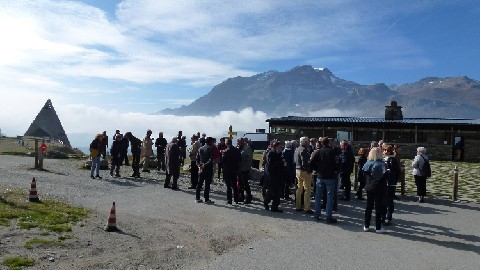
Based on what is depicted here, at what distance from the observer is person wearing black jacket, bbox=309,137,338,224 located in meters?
11.4

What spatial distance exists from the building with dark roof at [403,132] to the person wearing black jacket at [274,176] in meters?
27.9

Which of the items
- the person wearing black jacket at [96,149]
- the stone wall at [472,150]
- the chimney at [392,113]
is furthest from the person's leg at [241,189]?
the chimney at [392,113]

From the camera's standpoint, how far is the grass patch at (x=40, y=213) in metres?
9.95

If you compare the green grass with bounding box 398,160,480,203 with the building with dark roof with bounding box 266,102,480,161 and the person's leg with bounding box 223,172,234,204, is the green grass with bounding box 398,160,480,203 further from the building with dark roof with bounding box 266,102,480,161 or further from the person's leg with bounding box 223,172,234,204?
the building with dark roof with bounding box 266,102,480,161

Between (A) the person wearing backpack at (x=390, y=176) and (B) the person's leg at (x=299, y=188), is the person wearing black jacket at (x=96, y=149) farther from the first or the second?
(A) the person wearing backpack at (x=390, y=176)

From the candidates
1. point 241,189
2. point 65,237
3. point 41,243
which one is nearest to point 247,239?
point 65,237

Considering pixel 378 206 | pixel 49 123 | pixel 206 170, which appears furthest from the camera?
pixel 49 123

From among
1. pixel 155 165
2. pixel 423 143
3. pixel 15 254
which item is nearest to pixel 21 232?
pixel 15 254

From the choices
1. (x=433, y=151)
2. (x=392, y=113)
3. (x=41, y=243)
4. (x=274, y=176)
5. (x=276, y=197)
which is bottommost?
(x=41, y=243)

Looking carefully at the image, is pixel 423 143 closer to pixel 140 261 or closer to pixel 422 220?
pixel 422 220

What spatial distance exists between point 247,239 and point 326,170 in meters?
3.25

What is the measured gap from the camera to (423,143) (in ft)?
123

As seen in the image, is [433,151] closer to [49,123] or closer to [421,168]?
[421,168]

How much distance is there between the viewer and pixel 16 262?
7.38m
